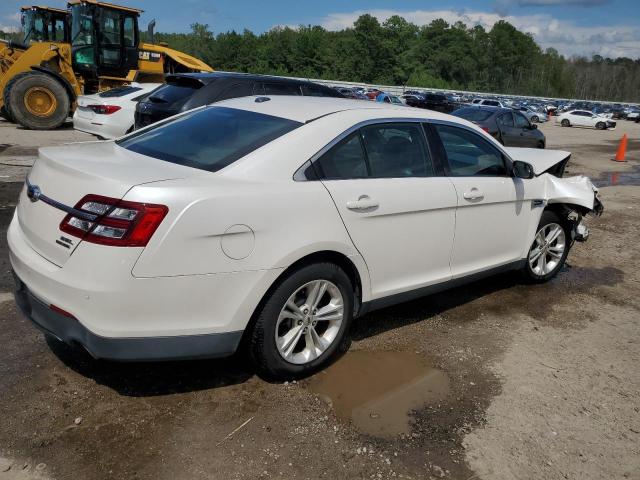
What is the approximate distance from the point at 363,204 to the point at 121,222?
142 centimetres

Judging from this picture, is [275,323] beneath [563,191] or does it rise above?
beneath

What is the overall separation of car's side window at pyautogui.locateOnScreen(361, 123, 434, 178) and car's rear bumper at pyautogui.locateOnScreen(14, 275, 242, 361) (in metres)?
1.44

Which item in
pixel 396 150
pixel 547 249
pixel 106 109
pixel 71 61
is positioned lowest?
pixel 547 249

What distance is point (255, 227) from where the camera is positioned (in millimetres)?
2850

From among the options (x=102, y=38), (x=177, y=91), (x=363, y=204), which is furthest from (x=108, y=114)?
(x=363, y=204)

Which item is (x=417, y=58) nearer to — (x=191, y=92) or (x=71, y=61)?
(x=71, y=61)

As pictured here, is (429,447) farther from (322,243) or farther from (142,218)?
(142,218)

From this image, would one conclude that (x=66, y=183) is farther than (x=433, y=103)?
No

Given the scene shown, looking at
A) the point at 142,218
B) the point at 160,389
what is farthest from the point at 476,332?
the point at 142,218

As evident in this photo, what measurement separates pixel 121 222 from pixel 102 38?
15.4 m

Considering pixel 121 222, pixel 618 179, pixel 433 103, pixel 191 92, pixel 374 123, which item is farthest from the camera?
pixel 433 103

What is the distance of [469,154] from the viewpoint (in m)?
4.29

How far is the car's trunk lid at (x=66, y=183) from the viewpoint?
2676 millimetres

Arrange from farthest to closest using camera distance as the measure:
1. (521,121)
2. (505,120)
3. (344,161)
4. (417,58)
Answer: (417,58)
(521,121)
(505,120)
(344,161)
